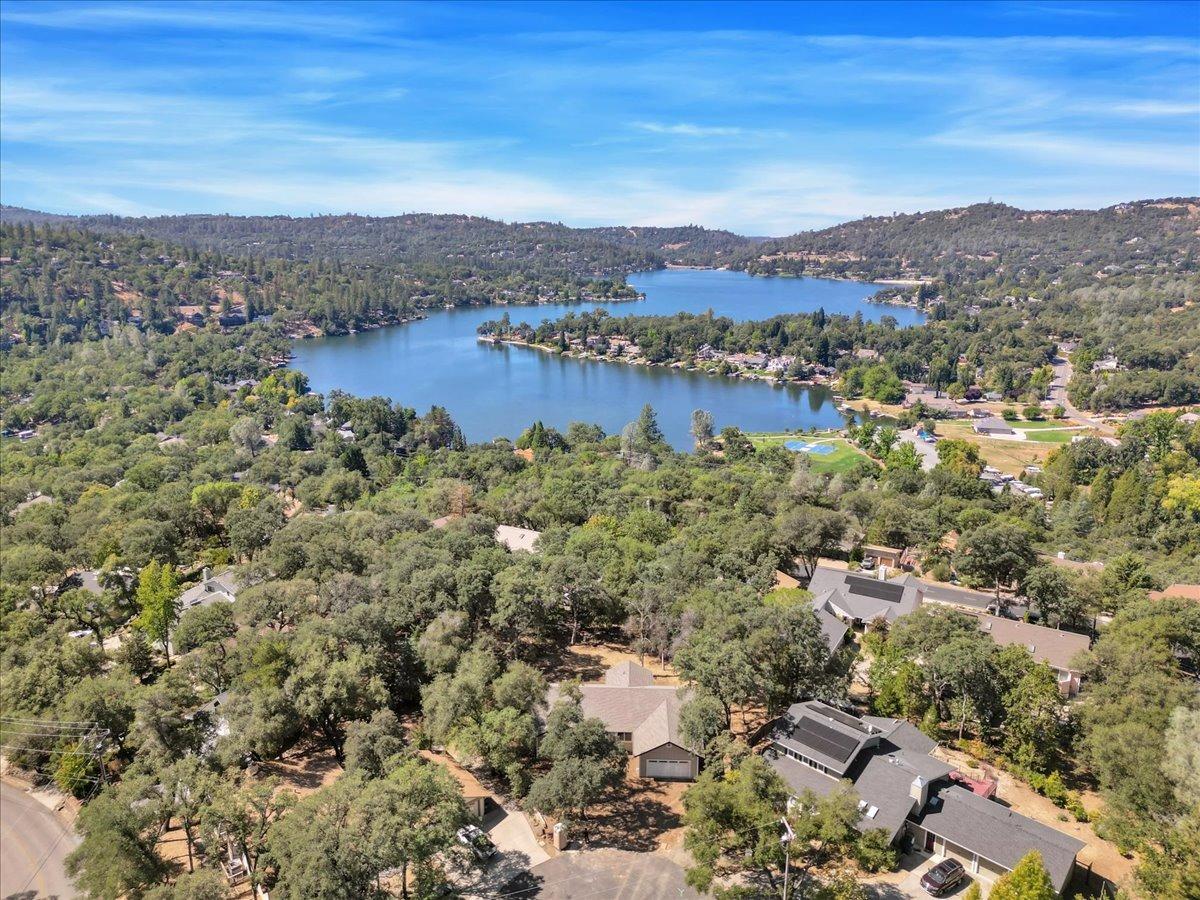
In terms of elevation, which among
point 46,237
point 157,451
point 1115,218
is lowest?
point 157,451

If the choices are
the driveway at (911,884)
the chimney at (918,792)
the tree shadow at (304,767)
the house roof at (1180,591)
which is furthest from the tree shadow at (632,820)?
the house roof at (1180,591)

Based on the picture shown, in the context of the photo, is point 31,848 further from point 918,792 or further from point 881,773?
point 918,792

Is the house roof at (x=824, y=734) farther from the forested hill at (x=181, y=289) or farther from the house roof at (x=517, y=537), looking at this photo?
the forested hill at (x=181, y=289)

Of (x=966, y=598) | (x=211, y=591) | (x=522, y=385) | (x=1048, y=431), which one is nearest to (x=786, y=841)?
(x=966, y=598)

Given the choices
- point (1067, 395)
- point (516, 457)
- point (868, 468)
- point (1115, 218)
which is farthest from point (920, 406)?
point (1115, 218)

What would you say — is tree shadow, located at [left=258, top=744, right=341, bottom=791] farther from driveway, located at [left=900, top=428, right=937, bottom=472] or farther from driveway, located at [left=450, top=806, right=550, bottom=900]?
driveway, located at [left=900, top=428, right=937, bottom=472]

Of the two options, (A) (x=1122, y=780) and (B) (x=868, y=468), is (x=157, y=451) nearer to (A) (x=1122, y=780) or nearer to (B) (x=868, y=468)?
(B) (x=868, y=468)
